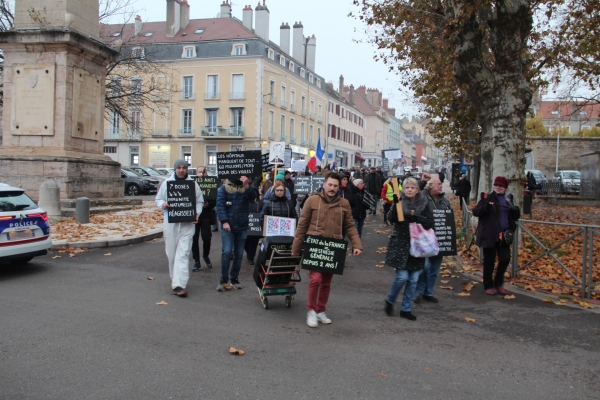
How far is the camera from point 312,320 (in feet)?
20.2

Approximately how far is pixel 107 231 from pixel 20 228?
4516 millimetres

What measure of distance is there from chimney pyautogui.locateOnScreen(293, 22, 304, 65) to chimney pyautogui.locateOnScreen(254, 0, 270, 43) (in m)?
8.16

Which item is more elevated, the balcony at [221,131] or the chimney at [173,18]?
the chimney at [173,18]

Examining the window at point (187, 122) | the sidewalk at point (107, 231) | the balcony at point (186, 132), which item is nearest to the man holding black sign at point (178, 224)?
the sidewalk at point (107, 231)

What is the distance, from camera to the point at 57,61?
16297mm

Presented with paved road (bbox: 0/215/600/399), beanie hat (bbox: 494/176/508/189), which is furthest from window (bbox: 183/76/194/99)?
beanie hat (bbox: 494/176/508/189)

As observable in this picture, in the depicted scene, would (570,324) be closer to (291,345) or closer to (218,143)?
(291,345)

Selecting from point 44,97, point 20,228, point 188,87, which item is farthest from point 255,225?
point 188,87

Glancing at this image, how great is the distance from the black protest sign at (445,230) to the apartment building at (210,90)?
43.9 meters

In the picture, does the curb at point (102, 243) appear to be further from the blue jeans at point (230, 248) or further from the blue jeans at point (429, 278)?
the blue jeans at point (429, 278)

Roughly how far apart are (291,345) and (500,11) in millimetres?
9284

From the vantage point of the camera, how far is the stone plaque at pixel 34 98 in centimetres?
1630

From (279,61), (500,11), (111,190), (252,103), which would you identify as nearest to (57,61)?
(111,190)

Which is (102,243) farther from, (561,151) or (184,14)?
(184,14)
